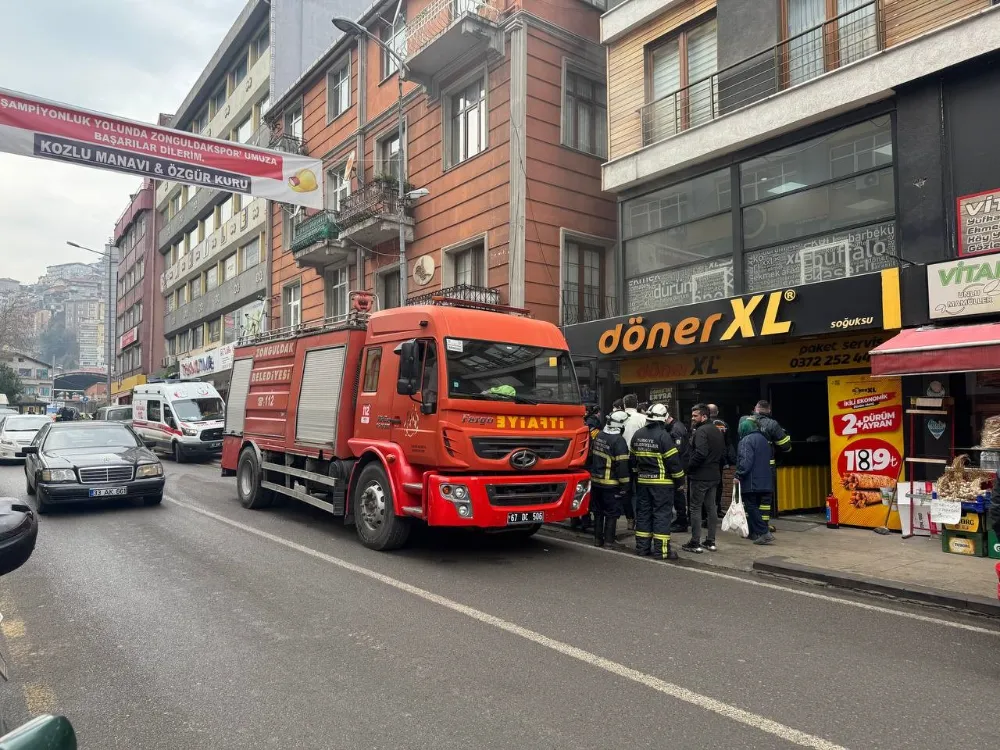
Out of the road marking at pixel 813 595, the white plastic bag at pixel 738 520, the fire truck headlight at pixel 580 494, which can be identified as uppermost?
the fire truck headlight at pixel 580 494

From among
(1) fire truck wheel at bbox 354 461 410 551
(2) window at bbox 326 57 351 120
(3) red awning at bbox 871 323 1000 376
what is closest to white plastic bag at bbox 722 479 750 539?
(3) red awning at bbox 871 323 1000 376

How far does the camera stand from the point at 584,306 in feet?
55.6

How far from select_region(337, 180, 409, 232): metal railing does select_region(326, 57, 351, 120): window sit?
165 inches

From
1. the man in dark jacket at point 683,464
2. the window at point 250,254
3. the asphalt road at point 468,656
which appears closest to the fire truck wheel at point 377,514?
the asphalt road at point 468,656

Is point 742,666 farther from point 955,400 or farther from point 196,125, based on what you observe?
point 196,125

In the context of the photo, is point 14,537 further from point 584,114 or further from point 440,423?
point 584,114

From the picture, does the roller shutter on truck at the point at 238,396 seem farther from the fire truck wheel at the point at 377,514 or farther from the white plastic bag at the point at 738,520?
the white plastic bag at the point at 738,520

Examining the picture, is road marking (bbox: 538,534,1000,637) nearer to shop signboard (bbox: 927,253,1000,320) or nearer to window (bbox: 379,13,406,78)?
shop signboard (bbox: 927,253,1000,320)

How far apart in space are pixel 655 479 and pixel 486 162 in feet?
35.1

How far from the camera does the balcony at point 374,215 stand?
18781mm

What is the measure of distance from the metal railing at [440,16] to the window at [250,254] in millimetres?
15323

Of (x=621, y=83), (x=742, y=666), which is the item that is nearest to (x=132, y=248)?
(x=621, y=83)

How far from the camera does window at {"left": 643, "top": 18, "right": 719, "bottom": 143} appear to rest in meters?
12.8

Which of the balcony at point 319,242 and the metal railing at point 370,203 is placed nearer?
the metal railing at point 370,203
